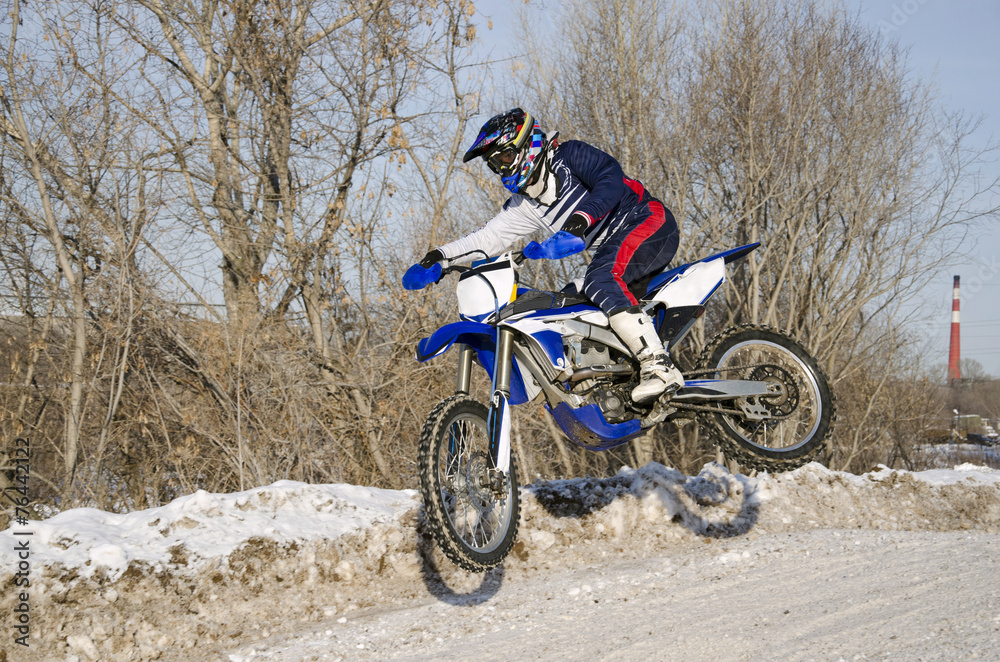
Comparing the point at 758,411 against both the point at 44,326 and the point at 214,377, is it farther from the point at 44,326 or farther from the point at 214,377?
the point at 44,326

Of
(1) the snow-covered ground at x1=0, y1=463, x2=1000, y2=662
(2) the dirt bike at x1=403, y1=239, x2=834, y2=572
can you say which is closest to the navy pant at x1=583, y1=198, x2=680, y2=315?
(2) the dirt bike at x1=403, y1=239, x2=834, y2=572

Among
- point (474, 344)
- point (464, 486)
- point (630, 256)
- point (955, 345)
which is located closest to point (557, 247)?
point (630, 256)

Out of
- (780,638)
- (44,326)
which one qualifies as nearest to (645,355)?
(780,638)

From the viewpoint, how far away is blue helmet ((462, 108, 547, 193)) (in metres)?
4.13

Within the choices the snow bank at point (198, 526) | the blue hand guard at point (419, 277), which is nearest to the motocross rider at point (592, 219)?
the blue hand guard at point (419, 277)

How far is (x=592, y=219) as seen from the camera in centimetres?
385

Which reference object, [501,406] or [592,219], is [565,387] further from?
[592,219]

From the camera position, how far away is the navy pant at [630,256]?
423cm

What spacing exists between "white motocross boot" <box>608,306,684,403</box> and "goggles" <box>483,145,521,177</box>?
1029 millimetres

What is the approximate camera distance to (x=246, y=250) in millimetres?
11766

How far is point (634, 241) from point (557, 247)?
27.5 inches

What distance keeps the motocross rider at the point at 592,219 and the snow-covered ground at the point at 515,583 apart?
1479 mm

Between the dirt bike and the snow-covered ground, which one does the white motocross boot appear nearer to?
the dirt bike

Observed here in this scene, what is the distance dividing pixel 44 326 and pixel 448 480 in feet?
26.9
